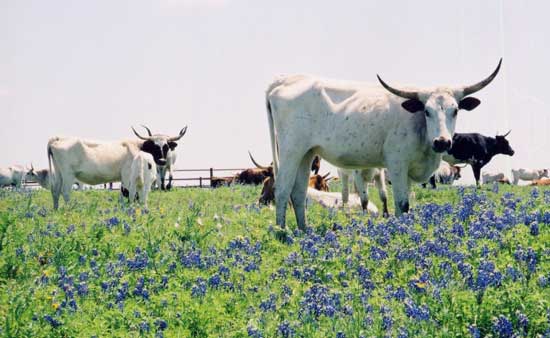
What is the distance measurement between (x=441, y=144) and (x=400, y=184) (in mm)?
868

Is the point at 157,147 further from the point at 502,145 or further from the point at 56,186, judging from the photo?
the point at 502,145

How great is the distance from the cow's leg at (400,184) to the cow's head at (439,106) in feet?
1.80

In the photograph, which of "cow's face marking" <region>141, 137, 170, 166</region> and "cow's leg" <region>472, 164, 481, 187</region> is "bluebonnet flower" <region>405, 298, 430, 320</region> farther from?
"cow's leg" <region>472, 164, 481, 187</region>

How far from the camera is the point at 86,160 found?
64.3 feet

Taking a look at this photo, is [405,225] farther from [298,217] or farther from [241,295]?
[298,217]

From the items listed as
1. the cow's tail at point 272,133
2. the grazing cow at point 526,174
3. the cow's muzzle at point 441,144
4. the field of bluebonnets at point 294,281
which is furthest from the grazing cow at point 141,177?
the grazing cow at point 526,174

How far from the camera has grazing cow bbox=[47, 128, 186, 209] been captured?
1944 centimetres

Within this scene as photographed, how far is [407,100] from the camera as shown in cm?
957

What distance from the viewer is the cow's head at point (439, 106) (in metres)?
9.18

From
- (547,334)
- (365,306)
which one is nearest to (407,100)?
(365,306)

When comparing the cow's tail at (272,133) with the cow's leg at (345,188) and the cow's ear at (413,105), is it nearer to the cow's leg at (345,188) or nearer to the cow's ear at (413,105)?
the cow's ear at (413,105)

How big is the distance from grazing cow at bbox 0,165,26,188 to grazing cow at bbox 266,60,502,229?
41.2m

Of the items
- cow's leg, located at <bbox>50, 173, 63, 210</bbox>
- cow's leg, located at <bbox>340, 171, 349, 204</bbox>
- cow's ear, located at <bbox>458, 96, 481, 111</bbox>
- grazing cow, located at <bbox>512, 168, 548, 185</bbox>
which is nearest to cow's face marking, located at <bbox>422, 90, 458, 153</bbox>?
cow's ear, located at <bbox>458, 96, 481, 111</bbox>

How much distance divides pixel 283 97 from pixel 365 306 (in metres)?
6.07
